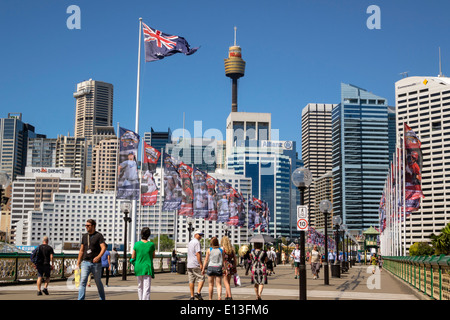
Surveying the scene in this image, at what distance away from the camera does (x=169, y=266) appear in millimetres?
47219

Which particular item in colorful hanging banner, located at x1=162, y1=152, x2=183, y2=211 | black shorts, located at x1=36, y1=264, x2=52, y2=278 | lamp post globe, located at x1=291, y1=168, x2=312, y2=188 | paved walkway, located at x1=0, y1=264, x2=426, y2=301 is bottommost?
paved walkway, located at x1=0, y1=264, x2=426, y2=301

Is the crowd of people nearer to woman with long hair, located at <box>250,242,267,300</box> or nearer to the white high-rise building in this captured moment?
woman with long hair, located at <box>250,242,267,300</box>

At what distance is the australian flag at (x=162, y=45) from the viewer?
37031 mm

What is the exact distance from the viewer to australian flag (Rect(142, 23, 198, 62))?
37.0 metres

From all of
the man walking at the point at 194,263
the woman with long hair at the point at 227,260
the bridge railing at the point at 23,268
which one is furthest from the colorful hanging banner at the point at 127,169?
the man walking at the point at 194,263

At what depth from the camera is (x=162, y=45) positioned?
37.2 m

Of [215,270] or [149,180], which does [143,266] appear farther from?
[149,180]

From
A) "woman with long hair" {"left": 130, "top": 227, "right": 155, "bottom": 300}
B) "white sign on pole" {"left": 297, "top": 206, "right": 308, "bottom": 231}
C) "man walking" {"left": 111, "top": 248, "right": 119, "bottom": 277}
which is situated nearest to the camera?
"woman with long hair" {"left": 130, "top": 227, "right": 155, "bottom": 300}

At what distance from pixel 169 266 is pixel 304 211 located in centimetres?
3163

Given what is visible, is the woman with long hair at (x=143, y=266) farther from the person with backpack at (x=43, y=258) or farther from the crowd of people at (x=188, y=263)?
the person with backpack at (x=43, y=258)

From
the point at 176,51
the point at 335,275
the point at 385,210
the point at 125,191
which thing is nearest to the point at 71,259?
the point at 125,191

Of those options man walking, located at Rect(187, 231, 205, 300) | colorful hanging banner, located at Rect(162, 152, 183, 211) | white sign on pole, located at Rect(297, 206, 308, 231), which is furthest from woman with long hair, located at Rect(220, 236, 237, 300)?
colorful hanging banner, located at Rect(162, 152, 183, 211)

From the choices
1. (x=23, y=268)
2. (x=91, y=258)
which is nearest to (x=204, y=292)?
(x=91, y=258)
